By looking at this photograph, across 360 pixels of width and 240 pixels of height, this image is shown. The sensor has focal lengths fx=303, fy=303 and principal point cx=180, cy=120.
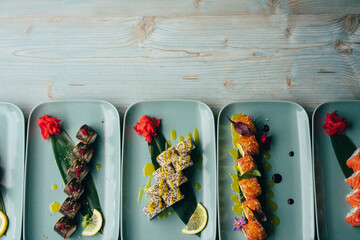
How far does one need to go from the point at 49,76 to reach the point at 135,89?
3.20ft

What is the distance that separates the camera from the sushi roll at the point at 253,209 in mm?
2893

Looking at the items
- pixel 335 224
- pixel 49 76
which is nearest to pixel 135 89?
pixel 49 76

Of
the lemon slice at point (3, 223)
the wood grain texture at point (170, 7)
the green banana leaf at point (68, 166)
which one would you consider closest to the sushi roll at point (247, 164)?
the green banana leaf at point (68, 166)

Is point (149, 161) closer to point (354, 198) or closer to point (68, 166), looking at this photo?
point (68, 166)

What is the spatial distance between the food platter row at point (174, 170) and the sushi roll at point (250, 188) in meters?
0.02

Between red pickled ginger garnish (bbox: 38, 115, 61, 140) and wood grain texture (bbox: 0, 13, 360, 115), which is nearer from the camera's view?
red pickled ginger garnish (bbox: 38, 115, 61, 140)

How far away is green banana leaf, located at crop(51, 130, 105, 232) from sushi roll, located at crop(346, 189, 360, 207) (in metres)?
2.51

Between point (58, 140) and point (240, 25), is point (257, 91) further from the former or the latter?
point (58, 140)

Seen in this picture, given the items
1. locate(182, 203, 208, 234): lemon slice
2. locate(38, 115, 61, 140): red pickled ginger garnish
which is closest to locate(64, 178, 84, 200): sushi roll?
locate(38, 115, 61, 140): red pickled ginger garnish

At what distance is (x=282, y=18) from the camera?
3350 mm

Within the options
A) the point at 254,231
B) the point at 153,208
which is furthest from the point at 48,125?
the point at 254,231

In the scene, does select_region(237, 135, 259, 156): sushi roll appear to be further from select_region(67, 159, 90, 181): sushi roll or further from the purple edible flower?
select_region(67, 159, 90, 181): sushi roll

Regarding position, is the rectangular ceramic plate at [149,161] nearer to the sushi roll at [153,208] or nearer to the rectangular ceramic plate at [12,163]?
the sushi roll at [153,208]

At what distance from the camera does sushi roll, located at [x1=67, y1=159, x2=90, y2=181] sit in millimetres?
3029
